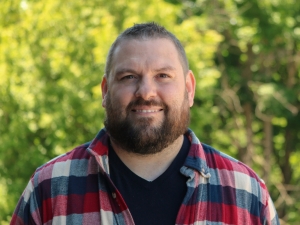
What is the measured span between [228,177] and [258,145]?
14879mm

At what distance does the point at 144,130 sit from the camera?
2.54 meters

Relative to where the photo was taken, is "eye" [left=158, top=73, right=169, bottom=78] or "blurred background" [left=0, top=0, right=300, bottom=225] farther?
"blurred background" [left=0, top=0, right=300, bottom=225]

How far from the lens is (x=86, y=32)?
11609 mm

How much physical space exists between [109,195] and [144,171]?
181mm

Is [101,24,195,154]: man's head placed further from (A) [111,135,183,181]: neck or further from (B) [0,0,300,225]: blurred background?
(B) [0,0,300,225]: blurred background

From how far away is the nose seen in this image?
2.48m

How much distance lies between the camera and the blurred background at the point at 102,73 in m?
10.2

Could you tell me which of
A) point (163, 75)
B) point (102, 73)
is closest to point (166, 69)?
point (163, 75)

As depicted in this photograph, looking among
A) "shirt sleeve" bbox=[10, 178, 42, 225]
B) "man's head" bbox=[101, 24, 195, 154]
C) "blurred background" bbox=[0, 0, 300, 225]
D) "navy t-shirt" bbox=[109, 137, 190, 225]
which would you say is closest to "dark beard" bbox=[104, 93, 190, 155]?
"man's head" bbox=[101, 24, 195, 154]

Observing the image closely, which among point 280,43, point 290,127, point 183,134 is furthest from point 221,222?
point 290,127

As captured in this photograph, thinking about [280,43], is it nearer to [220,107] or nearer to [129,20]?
[220,107]

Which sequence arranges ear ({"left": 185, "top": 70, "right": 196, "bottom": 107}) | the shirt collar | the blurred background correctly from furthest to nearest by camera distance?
the blurred background
ear ({"left": 185, "top": 70, "right": 196, "bottom": 107})
the shirt collar

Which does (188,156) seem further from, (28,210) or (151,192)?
(28,210)

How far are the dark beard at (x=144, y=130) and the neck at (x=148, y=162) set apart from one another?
4 centimetres
